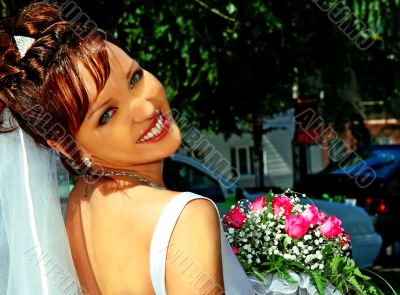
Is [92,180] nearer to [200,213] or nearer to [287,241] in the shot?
[200,213]

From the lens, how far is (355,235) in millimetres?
7688

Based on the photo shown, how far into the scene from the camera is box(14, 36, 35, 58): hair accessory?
2.16 meters

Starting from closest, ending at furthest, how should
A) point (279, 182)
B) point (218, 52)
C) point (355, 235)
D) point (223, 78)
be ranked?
point (355, 235)
point (218, 52)
point (223, 78)
point (279, 182)

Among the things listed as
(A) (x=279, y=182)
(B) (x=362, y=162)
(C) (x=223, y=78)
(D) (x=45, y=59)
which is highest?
(D) (x=45, y=59)

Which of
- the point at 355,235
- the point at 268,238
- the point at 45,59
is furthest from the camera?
the point at 355,235

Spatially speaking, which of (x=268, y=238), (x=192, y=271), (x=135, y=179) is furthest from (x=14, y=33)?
(x=268, y=238)

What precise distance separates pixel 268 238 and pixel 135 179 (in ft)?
2.08

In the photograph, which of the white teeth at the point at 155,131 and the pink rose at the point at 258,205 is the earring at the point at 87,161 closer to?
the white teeth at the point at 155,131

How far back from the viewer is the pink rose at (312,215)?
8.45 feet

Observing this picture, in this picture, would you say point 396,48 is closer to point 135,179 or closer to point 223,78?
point 223,78

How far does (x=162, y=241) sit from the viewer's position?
1937mm

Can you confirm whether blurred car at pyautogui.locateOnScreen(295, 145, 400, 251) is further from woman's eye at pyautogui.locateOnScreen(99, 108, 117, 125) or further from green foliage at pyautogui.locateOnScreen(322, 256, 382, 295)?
woman's eye at pyautogui.locateOnScreen(99, 108, 117, 125)

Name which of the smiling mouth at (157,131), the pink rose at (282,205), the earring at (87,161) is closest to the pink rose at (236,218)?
the pink rose at (282,205)

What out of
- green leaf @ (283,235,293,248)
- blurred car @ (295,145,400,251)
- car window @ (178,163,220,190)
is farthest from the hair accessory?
blurred car @ (295,145,400,251)
